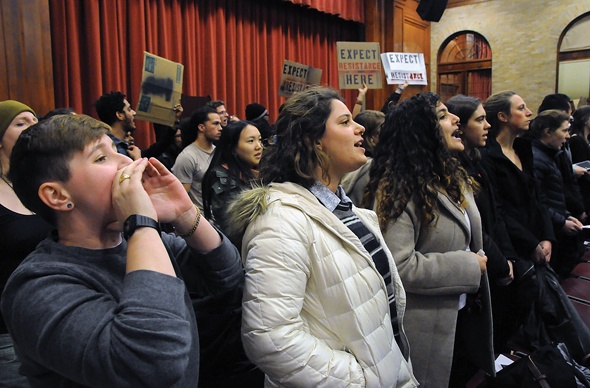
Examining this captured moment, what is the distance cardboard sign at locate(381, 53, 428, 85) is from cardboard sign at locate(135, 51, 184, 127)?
2813 millimetres

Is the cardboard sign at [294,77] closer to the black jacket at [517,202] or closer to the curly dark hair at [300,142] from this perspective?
the black jacket at [517,202]

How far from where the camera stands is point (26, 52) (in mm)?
3494

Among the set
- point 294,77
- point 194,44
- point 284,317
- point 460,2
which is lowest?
point 284,317

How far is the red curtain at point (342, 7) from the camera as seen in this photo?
266 inches

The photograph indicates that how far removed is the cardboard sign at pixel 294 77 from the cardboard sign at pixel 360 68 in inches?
11.5

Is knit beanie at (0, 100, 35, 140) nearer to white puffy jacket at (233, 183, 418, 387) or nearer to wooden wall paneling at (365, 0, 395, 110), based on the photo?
white puffy jacket at (233, 183, 418, 387)

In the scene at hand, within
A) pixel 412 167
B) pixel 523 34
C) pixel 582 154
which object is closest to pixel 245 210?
pixel 412 167

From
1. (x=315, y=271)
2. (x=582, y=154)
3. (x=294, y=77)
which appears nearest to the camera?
(x=315, y=271)

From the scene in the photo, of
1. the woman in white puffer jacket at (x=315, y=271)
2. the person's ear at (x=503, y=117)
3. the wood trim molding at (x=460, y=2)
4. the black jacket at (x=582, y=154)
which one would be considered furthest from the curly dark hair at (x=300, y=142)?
the wood trim molding at (x=460, y=2)

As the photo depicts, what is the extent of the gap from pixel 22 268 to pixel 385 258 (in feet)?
3.25

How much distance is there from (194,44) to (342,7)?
2.66m

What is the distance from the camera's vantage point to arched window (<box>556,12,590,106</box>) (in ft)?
26.7

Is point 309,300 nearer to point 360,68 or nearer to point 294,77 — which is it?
point 294,77

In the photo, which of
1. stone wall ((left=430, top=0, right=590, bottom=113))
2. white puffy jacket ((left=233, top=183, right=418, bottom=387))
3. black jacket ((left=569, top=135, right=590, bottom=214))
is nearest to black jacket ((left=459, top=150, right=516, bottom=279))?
white puffy jacket ((left=233, top=183, right=418, bottom=387))
